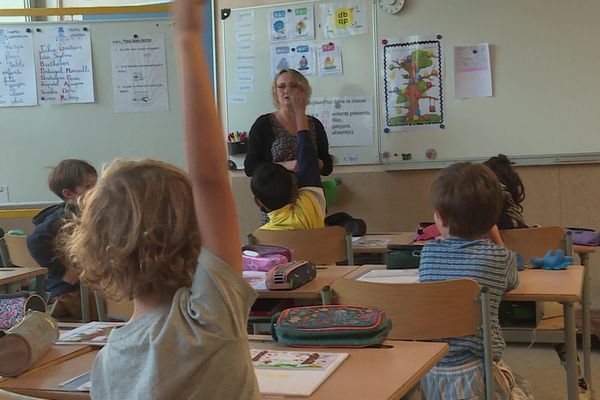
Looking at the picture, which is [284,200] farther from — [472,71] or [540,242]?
[472,71]

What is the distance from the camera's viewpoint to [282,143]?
14.6ft

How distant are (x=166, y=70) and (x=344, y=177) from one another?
1.56m

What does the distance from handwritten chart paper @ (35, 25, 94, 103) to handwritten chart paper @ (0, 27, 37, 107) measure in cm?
6

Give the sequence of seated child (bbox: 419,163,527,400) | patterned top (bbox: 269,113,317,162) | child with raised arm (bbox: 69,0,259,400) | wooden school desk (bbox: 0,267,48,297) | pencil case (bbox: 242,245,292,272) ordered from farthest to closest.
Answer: patterned top (bbox: 269,113,317,162) → wooden school desk (bbox: 0,267,48,297) → pencil case (bbox: 242,245,292,272) → seated child (bbox: 419,163,527,400) → child with raised arm (bbox: 69,0,259,400)

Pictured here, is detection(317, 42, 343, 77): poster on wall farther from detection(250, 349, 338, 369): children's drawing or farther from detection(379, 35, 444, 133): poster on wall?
detection(250, 349, 338, 369): children's drawing

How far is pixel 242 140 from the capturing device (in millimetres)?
5383

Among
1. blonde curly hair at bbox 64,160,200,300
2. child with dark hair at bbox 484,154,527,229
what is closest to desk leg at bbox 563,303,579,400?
child with dark hair at bbox 484,154,527,229

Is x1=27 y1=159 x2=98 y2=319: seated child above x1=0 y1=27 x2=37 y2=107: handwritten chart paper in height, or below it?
below

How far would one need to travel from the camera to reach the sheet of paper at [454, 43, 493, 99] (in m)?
4.82

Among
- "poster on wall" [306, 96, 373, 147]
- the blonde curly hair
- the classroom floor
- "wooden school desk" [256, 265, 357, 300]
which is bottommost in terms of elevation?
the classroom floor

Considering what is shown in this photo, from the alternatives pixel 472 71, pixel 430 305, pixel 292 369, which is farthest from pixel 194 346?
pixel 472 71

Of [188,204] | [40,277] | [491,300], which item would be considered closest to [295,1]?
[40,277]

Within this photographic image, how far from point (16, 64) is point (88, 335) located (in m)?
4.16

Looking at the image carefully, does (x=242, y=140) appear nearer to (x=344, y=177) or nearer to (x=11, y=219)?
(x=344, y=177)
